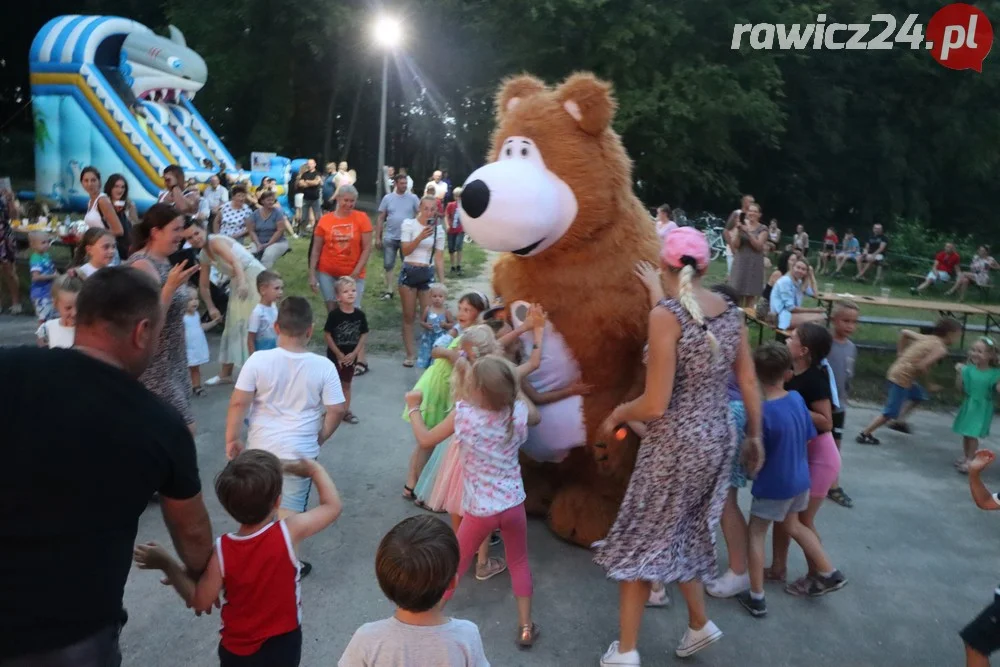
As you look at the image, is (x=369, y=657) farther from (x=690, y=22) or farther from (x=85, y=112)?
(x=690, y=22)

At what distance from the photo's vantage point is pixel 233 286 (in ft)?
20.3

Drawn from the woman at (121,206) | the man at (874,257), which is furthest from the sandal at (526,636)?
the man at (874,257)

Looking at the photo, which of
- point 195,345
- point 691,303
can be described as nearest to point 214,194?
point 195,345

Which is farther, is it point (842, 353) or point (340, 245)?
point (340, 245)

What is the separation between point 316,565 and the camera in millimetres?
3912

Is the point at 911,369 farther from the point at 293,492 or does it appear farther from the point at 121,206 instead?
the point at 121,206

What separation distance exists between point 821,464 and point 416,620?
9.23ft

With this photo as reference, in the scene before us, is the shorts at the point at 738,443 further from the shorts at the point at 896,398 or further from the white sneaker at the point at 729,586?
the shorts at the point at 896,398

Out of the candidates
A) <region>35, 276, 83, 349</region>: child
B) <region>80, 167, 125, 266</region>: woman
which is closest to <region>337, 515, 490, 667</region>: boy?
<region>35, 276, 83, 349</region>: child

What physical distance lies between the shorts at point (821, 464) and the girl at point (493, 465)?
1701 mm

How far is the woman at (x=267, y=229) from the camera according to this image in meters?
7.78

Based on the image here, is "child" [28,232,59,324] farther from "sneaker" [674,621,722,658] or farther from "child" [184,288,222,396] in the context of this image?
"sneaker" [674,621,722,658]

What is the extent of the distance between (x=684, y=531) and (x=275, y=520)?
164 centimetres

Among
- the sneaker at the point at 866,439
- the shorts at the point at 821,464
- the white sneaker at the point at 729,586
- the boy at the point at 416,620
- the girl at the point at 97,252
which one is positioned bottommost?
the white sneaker at the point at 729,586
